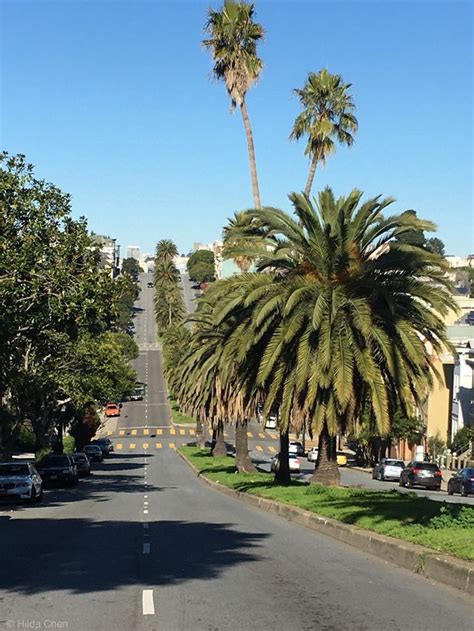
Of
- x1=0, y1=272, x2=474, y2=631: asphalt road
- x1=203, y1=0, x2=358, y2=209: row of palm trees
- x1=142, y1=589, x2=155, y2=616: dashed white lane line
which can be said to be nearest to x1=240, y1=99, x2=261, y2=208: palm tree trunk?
x1=203, y1=0, x2=358, y2=209: row of palm trees

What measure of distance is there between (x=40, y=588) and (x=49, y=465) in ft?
103

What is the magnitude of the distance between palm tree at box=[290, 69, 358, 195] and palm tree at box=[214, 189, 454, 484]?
36.8 feet

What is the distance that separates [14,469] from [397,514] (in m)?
18.2

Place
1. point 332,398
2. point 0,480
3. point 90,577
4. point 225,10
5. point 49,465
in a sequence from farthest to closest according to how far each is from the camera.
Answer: point 49,465
point 225,10
point 0,480
point 332,398
point 90,577

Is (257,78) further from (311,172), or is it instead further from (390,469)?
(390,469)

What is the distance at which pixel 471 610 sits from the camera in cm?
967

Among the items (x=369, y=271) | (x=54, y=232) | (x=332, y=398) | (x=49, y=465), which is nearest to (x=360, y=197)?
(x=369, y=271)

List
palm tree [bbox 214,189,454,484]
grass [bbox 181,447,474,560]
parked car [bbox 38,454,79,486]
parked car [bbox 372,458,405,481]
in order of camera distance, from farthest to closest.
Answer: parked car [bbox 372,458,405,481], parked car [bbox 38,454,79,486], palm tree [bbox 214,189,454,484], grass [bbox 181,447,474,560]

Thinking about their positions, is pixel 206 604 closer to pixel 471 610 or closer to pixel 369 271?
pixel 471 610

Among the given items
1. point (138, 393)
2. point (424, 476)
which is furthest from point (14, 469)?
point (138, 393)

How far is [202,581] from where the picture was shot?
11.6 m

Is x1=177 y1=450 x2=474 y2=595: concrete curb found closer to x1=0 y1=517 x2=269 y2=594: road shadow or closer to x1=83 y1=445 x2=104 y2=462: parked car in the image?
x1=0 y1=517 x2=269 y2=594: road shadow

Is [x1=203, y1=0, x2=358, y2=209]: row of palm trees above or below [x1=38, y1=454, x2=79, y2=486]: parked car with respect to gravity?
above

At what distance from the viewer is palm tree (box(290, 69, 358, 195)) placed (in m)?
36.8
